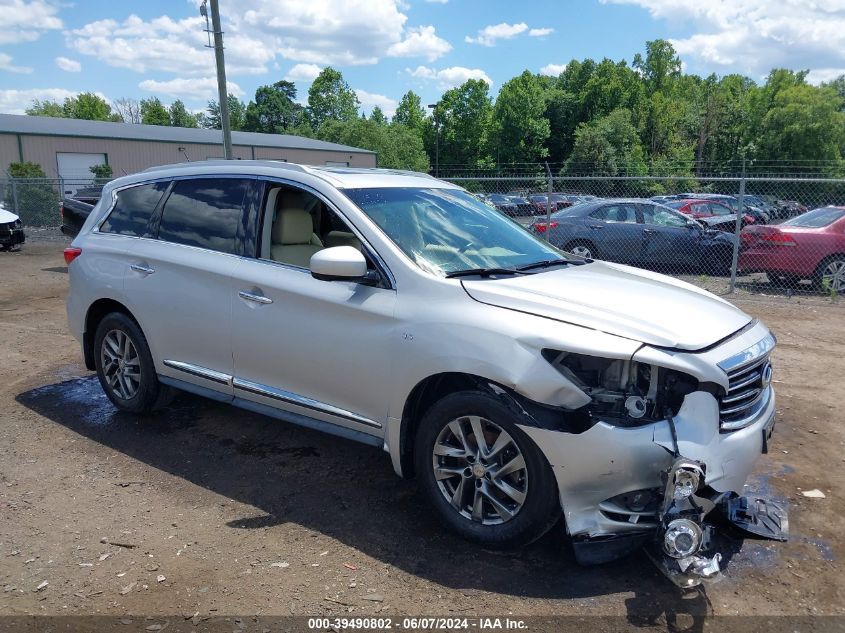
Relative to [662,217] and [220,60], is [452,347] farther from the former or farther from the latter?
[220,60]

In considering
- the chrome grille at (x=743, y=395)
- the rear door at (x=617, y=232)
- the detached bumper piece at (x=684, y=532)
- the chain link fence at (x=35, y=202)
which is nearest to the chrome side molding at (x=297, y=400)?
the detached bumper piece at (x=684, y=532)

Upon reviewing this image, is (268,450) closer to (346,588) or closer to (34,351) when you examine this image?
(346,588)

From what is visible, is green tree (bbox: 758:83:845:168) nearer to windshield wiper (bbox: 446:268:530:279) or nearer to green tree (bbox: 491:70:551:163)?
green tree (bbox: 491:70:551:163)

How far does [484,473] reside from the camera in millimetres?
3285

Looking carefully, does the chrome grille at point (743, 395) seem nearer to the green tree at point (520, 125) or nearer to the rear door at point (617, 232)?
the rear door at point (617, 232)

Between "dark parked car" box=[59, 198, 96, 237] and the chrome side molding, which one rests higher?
"dark parked car" box=[59, 198, 96, 237]

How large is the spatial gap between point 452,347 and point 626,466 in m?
0.97

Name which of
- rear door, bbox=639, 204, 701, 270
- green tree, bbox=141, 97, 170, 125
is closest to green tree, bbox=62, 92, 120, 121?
green tree, bbox=141, 97, 170, 125

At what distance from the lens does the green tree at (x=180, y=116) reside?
310ft

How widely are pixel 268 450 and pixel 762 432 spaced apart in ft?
10.2

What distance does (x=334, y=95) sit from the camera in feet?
311

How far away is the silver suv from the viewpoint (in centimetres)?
298

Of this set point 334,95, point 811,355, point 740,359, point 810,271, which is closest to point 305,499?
point 740,359

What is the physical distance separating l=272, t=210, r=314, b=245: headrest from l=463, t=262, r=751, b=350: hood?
150 cm
